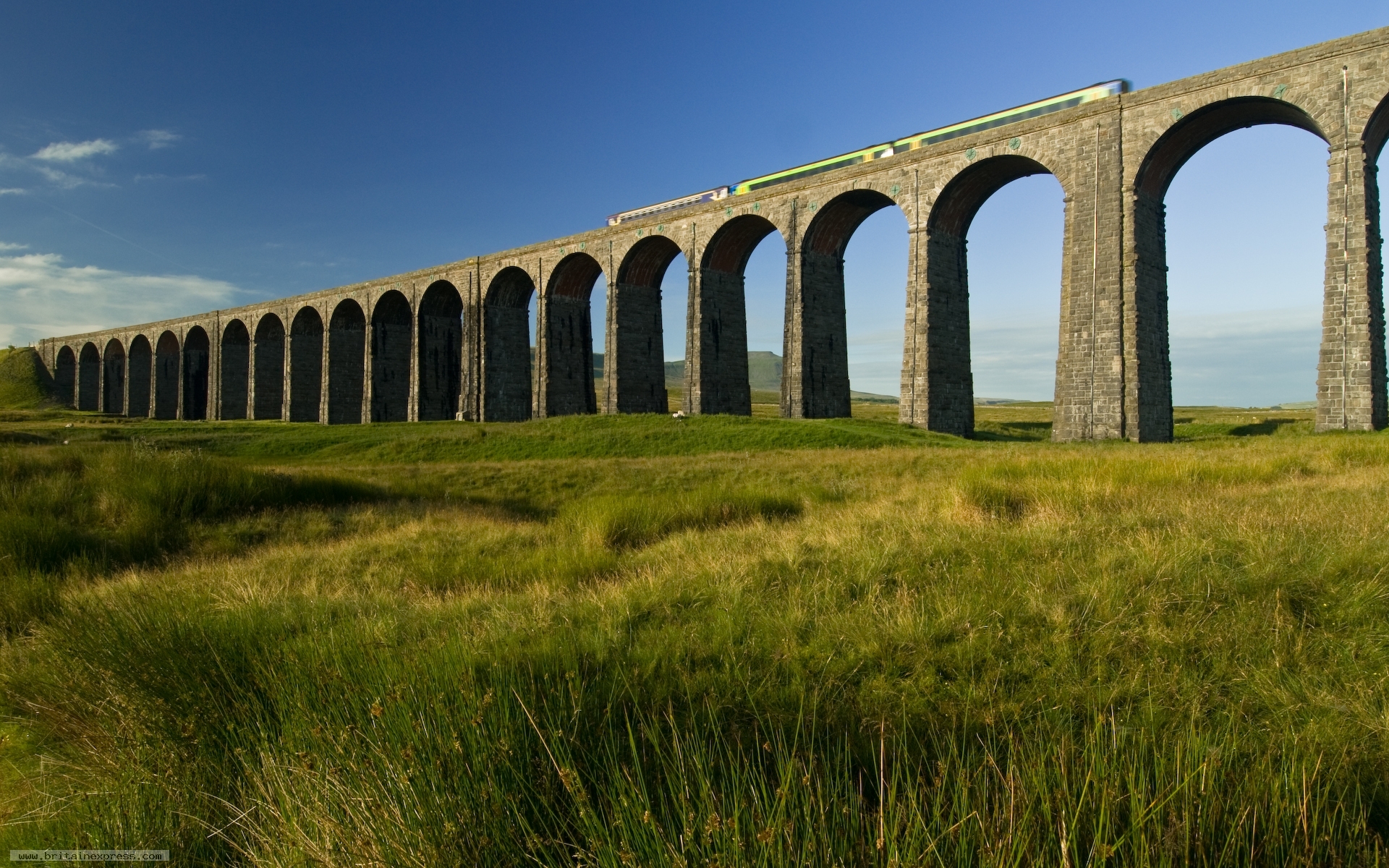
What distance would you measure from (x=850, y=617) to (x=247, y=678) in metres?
3.39

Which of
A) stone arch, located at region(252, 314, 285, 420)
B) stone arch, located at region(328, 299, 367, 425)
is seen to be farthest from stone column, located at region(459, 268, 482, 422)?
stone arch, located at region(252, 314, 285, 420)

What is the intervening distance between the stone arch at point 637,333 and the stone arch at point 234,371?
1395 inches

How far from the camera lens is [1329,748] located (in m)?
3.12

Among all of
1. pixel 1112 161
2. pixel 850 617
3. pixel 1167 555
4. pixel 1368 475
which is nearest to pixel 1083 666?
pixel 850 617

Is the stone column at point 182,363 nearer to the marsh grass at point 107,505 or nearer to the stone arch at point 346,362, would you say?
the stone arch at point 346,362

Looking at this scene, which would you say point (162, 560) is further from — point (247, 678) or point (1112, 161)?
point (1112, 161)

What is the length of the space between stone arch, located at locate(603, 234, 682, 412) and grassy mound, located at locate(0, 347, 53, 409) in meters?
59.1

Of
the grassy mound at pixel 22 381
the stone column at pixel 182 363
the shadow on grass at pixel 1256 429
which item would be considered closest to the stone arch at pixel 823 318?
the shadow on grass at pixel 1256 429

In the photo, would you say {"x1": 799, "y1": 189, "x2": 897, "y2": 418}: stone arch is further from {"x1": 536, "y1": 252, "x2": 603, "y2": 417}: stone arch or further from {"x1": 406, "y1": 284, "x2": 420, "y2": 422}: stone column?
{"x1": 406, "y1": 284, "x2": 420, "y2": 422}: stone column

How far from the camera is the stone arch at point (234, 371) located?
5784 centimetres

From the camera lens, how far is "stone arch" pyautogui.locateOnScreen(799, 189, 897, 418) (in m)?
30.4

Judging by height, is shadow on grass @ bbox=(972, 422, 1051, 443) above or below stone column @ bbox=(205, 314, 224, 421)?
below

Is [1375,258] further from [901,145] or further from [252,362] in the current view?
[252,362]

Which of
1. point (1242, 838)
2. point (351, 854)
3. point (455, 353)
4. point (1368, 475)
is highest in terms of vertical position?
point (455, 353)
